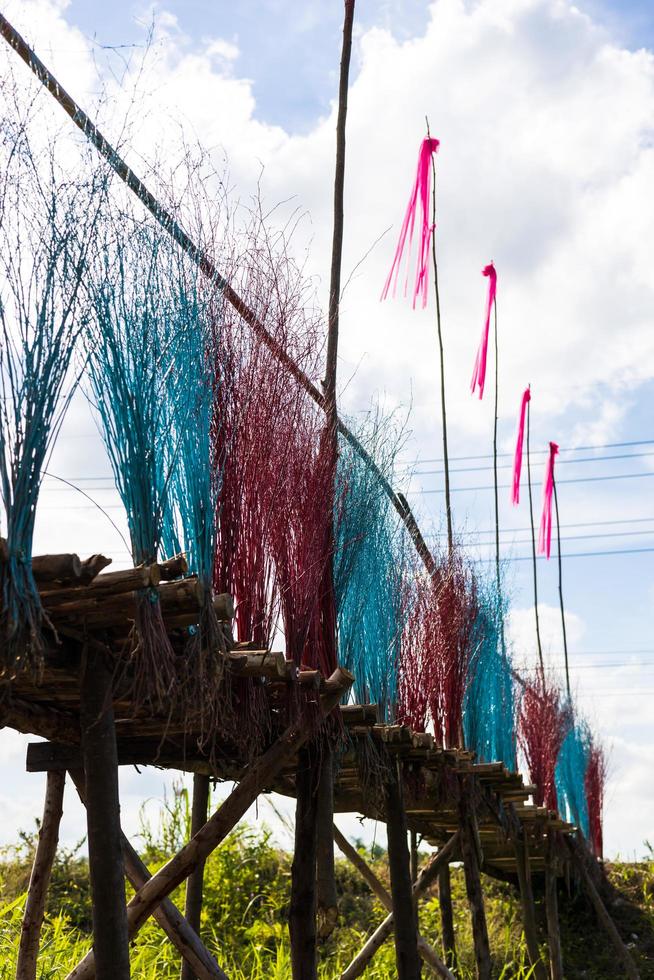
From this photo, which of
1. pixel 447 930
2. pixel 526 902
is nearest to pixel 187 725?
pixel 526 902

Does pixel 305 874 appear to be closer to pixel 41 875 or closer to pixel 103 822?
pixel 41 875

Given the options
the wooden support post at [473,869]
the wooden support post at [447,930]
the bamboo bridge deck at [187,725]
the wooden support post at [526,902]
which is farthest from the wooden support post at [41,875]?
the wooden support post at [447,930]

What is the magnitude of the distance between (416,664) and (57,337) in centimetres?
415

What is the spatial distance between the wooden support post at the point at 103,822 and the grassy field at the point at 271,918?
5214mm

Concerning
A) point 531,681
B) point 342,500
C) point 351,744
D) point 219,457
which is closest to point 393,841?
point 351,744

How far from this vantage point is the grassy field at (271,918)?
9.21m

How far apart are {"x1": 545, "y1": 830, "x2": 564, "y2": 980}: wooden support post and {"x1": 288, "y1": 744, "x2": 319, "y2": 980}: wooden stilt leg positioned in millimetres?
5837

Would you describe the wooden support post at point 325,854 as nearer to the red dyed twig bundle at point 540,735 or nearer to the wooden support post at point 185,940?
the wooden support post at point 185,940

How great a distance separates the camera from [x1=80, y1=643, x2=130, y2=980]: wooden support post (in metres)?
3.43

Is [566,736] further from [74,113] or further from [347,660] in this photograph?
[74,113]

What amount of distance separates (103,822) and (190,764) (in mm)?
1591

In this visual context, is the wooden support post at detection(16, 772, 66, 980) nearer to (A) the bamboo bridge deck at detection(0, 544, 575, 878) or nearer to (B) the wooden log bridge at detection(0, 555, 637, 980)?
(B) the wooden log bridge at detection(0, 555, 637, 980)

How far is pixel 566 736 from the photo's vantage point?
463 inches

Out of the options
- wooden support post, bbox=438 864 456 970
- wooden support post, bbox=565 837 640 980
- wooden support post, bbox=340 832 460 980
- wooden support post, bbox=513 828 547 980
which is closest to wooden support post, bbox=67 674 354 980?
wooden support post, bbox=340 832 460 980
